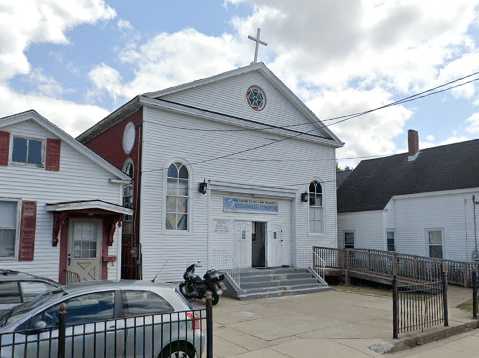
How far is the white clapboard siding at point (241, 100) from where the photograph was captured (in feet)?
57.5

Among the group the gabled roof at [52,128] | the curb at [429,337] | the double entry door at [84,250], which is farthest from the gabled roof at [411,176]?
the double entry door at [84,250]

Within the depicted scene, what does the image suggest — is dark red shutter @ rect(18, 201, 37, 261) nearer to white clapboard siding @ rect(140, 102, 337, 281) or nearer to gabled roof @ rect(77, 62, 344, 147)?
white clapboard siding @ rect(140, 102, 337, 281)

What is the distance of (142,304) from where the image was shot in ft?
21.3

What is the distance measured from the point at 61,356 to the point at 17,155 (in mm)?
9140

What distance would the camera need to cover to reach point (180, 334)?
254 inches

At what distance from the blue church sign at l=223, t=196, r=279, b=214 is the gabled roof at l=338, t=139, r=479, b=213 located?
7468 millimetres

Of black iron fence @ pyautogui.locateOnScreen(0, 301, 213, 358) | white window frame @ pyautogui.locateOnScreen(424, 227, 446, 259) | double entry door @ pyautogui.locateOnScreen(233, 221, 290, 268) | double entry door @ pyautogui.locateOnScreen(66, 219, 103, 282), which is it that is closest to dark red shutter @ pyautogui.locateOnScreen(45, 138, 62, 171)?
double entry door @ pyautogui.locateOnScreen(66, 219, 103, 282)

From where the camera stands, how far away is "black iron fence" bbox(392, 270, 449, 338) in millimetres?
9984

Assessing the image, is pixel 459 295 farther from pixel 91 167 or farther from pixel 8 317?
pixel 8 317

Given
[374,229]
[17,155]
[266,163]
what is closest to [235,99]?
[266,163]

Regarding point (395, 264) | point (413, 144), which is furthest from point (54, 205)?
point (413, 144)

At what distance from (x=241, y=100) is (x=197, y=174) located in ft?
13.0

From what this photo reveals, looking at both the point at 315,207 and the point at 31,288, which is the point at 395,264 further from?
the point at 31,288

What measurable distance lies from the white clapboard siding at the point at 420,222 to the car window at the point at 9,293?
18835 mm
